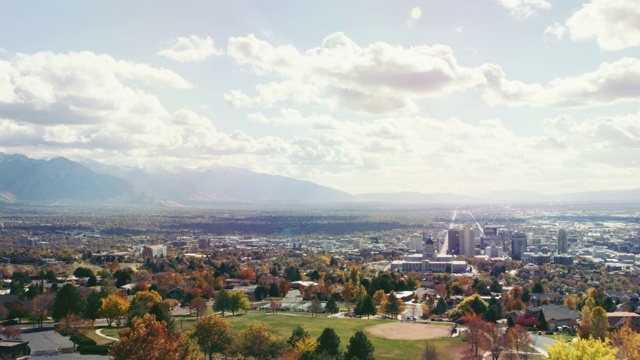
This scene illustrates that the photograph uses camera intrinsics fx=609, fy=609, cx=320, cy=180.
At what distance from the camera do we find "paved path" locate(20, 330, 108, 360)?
4998cm

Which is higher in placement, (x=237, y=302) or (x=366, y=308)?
(x=237, y=302)

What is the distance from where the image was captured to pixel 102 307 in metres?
64.0

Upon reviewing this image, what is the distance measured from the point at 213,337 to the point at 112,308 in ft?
65.9

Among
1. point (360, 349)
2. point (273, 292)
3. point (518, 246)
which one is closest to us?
point (360, 349)

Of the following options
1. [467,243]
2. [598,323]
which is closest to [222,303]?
[598,323]

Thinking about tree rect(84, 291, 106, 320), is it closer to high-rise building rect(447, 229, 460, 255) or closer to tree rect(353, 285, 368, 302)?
tree rect(353, 285, 368, 302)

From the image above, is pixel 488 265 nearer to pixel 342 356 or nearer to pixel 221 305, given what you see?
pixel 221 305

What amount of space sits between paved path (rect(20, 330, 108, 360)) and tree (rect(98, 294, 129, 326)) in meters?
5.24

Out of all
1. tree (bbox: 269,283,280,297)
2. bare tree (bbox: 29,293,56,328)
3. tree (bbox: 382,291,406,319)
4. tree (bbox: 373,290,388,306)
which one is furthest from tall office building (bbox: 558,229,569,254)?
bare tree (bbox: 29,293,56,328)

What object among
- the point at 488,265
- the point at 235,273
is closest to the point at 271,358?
the point at 235,273

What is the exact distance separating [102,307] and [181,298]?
779 inches

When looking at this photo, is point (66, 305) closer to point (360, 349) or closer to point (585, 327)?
point (360, 349)

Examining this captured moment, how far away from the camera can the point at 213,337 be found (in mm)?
48938

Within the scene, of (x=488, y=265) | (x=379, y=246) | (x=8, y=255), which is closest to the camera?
(x=8, y=255)
